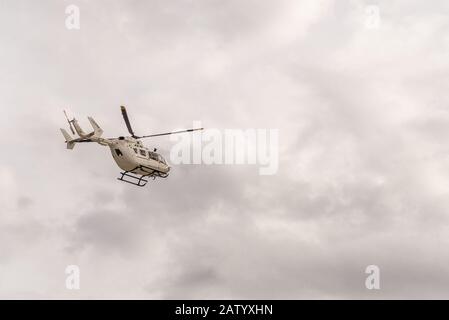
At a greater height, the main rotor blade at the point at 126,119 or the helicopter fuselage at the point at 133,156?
the main rotor blade at the point at 126,119

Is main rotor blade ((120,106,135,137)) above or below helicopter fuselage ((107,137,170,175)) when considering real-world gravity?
above

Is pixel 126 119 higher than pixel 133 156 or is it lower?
higher
